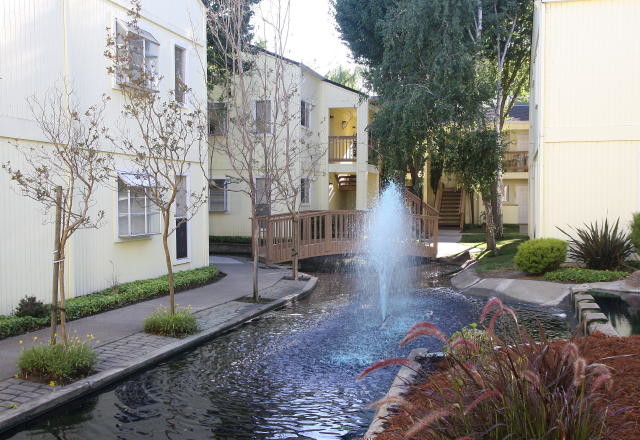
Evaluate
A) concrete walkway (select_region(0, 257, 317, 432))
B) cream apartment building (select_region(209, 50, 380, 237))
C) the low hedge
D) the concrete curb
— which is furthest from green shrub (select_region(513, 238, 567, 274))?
cream apartment building (select_region(209, 50, 380, 237))

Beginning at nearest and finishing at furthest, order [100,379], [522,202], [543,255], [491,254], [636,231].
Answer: [100,379] → [636,231] → [543,255] → [491,254] → [522,202]

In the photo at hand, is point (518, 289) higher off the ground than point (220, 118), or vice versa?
point (220, 118)

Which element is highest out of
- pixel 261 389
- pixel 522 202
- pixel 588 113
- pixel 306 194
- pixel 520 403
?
pixel 588 113

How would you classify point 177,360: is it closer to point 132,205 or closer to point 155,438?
point 155,438

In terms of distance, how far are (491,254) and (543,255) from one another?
18.7ft

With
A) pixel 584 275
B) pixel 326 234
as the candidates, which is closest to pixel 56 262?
pixel 584 275

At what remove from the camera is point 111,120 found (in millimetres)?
11406

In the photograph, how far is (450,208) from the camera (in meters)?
32.6

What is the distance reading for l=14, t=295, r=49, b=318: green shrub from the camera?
28.4 feet

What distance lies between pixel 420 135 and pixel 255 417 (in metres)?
13.2

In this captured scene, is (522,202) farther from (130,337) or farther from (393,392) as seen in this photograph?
(393,392)

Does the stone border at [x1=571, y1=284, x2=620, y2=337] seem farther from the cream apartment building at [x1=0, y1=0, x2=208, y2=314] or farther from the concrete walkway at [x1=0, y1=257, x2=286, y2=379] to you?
the cream apartment building at [x1=0, y1=0, x2=208, y2=314]

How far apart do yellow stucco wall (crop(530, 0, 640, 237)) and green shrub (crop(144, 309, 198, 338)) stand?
961cm

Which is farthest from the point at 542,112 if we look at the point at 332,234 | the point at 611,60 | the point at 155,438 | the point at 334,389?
the point at 155,438
